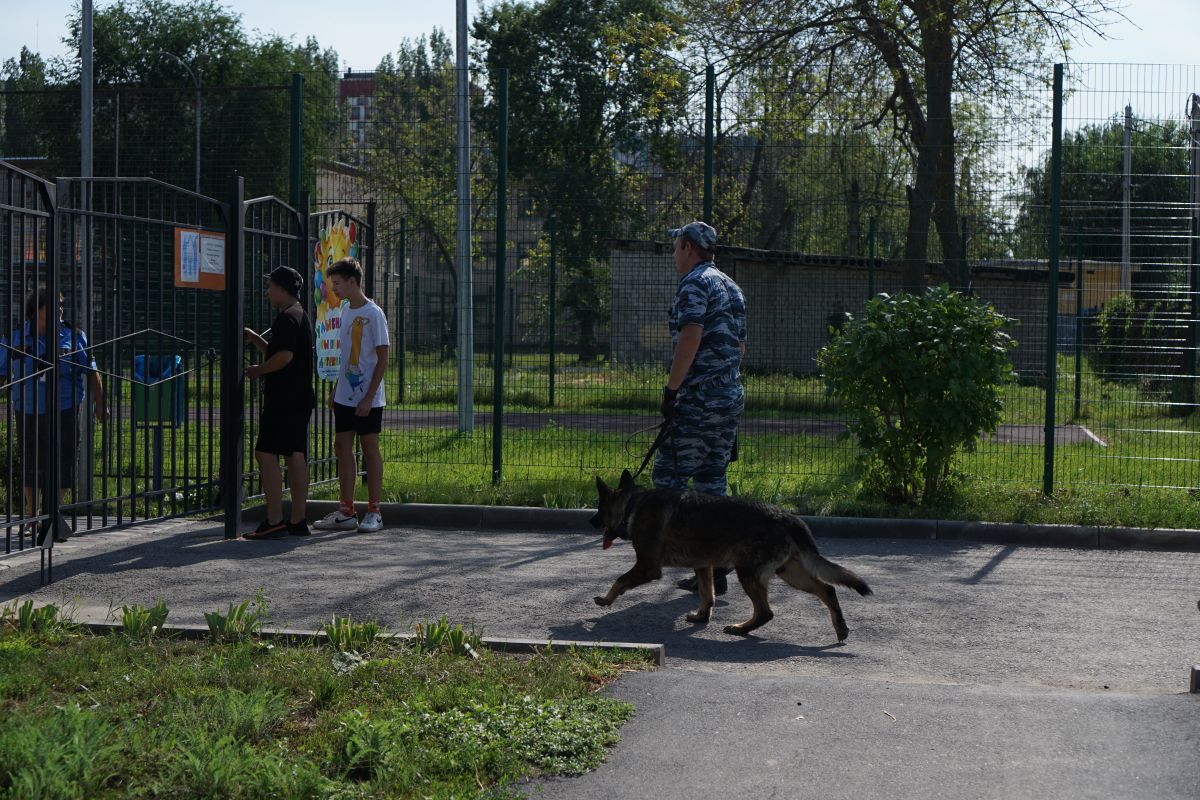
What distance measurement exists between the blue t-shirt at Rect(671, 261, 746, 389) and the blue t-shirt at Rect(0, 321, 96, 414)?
3.74 meters

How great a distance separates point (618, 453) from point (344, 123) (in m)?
4.01

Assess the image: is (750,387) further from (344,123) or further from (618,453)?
(344,123)

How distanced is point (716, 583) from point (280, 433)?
3.62 metres

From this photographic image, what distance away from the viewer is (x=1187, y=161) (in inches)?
435

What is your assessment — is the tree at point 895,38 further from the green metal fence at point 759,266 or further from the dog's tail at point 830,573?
the dog's tail at point 830,573

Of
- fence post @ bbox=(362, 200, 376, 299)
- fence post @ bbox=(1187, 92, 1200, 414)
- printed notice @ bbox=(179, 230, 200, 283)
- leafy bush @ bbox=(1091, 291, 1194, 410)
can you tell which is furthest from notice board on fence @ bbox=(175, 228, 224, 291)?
fence post @ bbox=(1187, 92, 1200, 414)

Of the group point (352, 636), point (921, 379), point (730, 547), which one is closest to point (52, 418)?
point (352, 636)

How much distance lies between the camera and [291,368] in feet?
31.4

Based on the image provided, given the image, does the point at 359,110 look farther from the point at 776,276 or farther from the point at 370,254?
the point at 776,276

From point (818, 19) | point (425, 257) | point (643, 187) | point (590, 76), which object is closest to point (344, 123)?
point (425, 257)

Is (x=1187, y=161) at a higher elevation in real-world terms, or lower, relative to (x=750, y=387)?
higher

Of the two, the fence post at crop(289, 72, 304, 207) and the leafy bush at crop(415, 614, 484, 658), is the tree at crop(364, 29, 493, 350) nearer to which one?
the fence post at crop(289, 72, 304, 207)

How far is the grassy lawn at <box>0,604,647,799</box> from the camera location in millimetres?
4078

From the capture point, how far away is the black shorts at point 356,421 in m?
9.79
